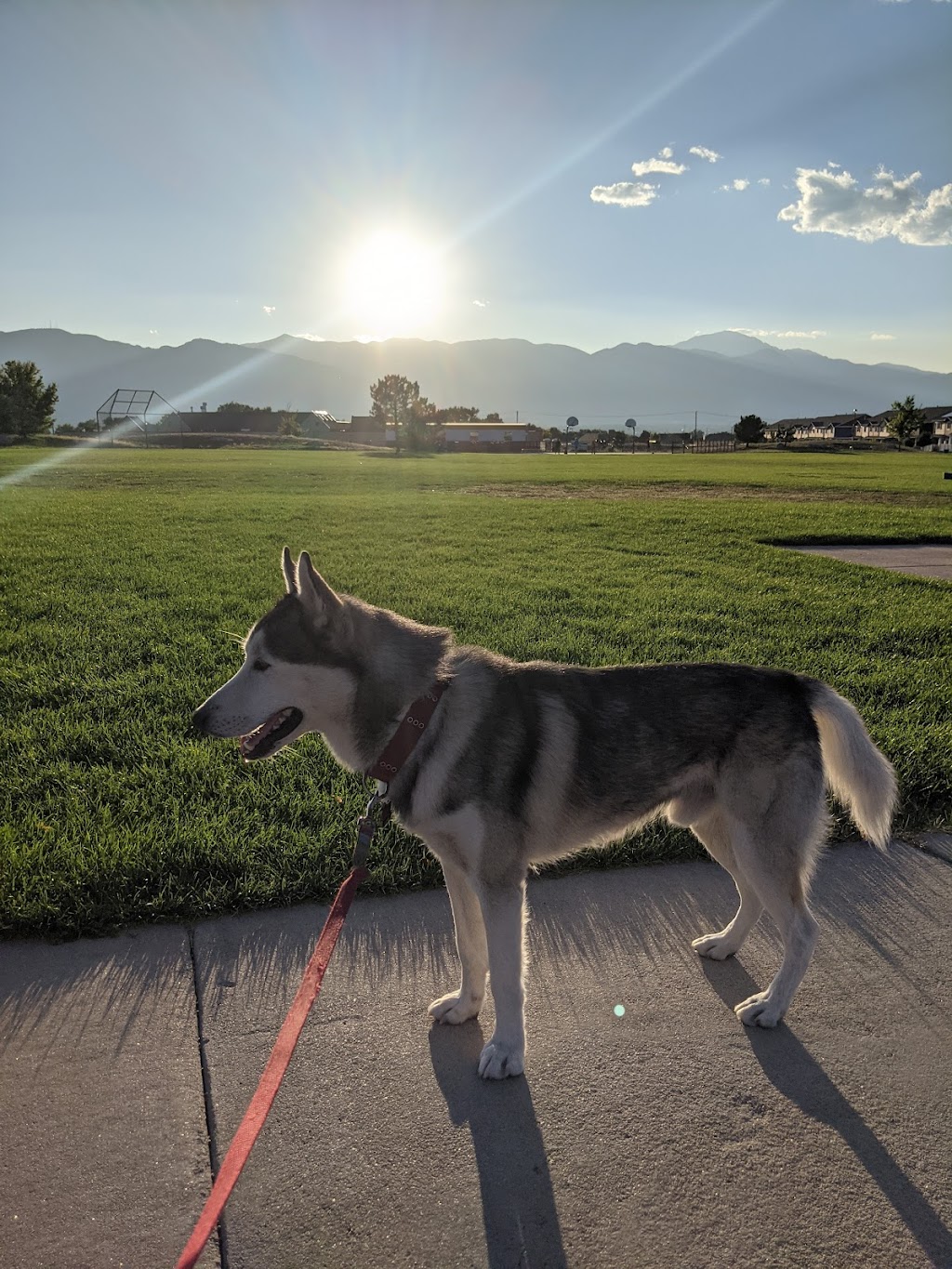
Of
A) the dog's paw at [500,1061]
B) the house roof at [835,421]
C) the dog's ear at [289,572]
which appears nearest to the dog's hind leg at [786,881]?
the dog's paw at [500,1061]

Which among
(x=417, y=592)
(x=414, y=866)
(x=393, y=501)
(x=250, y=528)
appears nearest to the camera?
(x=414, y=866)

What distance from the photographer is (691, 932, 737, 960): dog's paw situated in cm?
375

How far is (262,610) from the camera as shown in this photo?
9.51m

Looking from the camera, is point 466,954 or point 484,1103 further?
point 466,954

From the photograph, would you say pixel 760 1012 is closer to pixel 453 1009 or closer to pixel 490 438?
pixel 453 1009

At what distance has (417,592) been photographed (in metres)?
10.8

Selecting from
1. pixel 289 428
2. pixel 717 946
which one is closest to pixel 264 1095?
pixel 717 946

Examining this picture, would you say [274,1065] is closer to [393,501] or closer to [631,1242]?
[631,1242]

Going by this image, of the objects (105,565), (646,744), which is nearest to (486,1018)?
(646,744)

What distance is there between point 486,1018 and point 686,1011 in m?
0.87

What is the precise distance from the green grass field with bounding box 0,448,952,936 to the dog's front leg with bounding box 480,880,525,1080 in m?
1.22

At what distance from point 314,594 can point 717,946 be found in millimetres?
2534

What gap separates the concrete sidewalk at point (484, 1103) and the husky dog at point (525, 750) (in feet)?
1.00

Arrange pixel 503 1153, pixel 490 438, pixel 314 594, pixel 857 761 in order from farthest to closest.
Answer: pixel 490 438
pixel 857 761
pixel 314 594
pixel 503 1153
